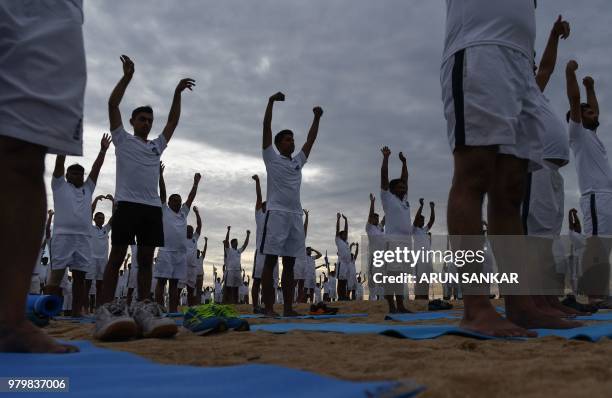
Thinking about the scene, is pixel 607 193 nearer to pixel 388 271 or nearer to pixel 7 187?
pixel 388 271

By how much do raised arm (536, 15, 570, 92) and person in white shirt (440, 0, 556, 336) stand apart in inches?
52.1

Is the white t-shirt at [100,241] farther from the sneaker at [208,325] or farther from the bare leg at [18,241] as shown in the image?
the bare leg at [18,241]

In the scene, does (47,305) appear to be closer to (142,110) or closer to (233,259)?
(142,110)

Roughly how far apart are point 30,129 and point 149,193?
3.79m

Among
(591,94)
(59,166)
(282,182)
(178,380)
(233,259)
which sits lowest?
(178,380)

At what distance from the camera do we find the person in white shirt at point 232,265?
59.9ft

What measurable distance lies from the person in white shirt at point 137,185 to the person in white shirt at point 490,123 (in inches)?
136

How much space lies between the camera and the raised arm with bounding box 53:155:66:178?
689 cm

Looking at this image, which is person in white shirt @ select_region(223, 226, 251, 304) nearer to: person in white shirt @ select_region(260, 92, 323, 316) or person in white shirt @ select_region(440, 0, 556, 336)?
person in white shirt @ select_region(260, 92, 323, 316)

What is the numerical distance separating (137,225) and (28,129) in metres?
3.64

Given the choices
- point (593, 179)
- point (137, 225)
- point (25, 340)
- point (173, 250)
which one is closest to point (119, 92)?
point (137, 225)

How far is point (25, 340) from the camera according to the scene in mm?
2006

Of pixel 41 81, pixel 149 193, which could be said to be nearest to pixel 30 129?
pixel 41 81

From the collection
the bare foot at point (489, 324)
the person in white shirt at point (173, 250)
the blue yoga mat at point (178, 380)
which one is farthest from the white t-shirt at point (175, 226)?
the blue yoga mat at point (178, 380)
